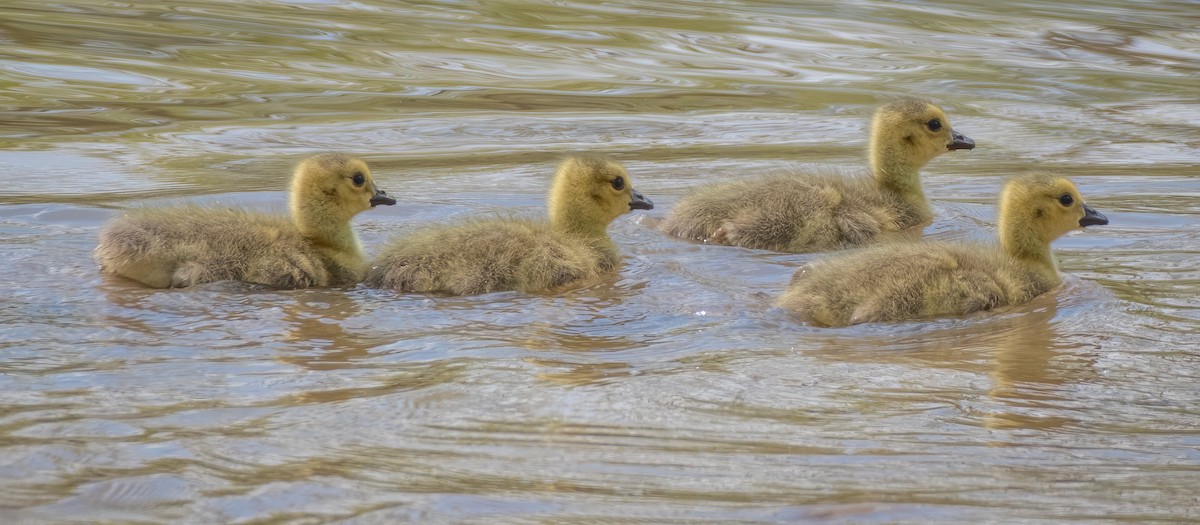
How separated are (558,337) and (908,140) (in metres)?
3.37

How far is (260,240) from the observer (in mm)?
6879

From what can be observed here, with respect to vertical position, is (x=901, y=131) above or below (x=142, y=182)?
above

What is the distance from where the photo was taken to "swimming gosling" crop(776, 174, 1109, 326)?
250 inches

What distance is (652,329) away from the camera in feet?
20.1

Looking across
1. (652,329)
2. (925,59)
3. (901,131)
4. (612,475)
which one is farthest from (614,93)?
(612,475)

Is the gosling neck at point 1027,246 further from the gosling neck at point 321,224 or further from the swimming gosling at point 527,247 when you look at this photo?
the gosling neck at point 321,224

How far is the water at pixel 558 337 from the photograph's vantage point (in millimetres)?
4320

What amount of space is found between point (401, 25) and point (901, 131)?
6.74 meters

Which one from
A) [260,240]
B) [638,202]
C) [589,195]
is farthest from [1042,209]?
[260,240]

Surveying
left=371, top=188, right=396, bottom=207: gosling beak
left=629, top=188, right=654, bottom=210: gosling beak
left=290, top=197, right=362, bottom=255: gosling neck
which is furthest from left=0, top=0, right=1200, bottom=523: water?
left=371, top=188, right=396, bottom=207: gosling beak

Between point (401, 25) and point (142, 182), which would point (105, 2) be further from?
point (142, 182)

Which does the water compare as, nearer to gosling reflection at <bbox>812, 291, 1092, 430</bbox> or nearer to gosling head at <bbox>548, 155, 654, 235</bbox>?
gosling reflection at <bbox>812, 291, 1092, 430</bbox>

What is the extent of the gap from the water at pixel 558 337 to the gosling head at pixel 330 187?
22.0 inches

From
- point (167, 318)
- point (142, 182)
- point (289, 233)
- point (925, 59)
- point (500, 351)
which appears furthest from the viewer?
point (925, 59)
